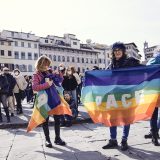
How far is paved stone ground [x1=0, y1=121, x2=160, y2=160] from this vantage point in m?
5.42

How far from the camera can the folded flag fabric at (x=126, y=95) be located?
19.0 ft

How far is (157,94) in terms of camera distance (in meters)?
5.84

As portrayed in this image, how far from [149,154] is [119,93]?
1220mm

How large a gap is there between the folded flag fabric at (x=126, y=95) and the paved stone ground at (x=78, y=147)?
0.54m

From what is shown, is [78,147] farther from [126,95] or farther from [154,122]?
[154,122]

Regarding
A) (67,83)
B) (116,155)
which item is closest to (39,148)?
(116,155)

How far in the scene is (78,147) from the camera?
20.4 feet

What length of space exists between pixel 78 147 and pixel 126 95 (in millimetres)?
1287

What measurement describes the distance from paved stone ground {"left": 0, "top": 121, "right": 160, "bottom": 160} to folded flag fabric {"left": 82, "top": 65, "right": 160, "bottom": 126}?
0.54 m

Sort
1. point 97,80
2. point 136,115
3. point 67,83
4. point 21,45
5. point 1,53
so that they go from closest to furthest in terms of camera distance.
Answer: point 136,115
point 97,80
point 67,83
point 1,53
point 21,45

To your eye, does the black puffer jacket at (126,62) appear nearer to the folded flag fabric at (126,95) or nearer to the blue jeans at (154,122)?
the folded flag fabric at (126,95)

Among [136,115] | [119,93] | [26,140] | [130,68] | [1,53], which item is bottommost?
[26,140]

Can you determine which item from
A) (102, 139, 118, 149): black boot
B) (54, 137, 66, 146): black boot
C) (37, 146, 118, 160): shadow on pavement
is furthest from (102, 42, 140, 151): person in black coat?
(54, 137, 66, 146): black boot

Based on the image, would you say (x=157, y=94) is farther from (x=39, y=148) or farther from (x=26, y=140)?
(x=26, y=140)
